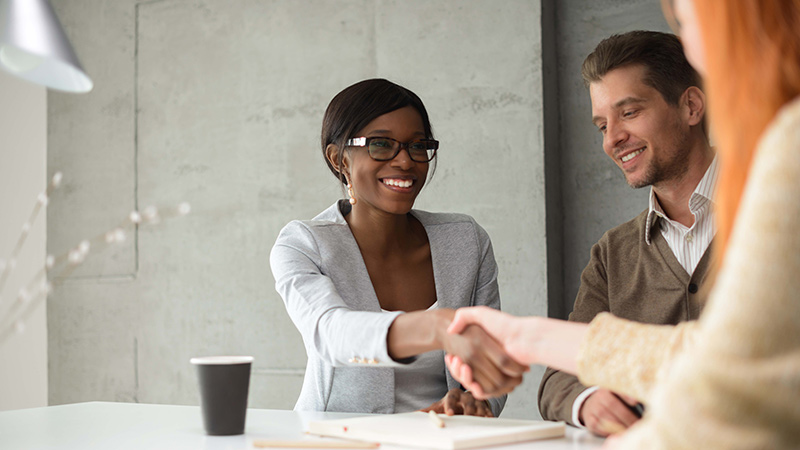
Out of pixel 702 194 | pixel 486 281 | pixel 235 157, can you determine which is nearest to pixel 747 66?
pixel 702 194

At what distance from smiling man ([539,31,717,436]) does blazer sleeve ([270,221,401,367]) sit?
2.28 ft

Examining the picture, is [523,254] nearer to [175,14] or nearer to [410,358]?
[410,358]

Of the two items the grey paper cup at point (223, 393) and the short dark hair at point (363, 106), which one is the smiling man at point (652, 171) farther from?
the grey paper cup at point (223, 393)

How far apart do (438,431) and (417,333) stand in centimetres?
29

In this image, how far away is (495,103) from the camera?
315cm

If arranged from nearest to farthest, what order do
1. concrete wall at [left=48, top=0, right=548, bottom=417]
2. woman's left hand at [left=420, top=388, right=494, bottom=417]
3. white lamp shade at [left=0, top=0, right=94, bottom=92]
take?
white lamp shade at [left=0, top=0, right=94, bottom=92] < woman's left hand at [left=420, top=388, right=494, bottom=417] < concrete wall at [left=48, top=0, right=548, bottom=417]

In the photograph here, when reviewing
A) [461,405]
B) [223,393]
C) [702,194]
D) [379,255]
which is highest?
[702,194]

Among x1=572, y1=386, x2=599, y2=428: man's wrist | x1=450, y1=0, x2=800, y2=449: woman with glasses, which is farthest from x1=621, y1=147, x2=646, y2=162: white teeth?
x1=450, y1=0, x2=800, y2=449: woman with glasses

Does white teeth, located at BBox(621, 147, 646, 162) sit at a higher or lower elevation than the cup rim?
higher

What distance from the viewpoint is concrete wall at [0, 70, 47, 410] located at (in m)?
4.15

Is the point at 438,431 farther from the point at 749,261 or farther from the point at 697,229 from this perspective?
the point at 697,229

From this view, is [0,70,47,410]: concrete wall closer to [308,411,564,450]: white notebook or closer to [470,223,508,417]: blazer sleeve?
[470,223,508,417]: blazer sleeve

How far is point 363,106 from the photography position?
82.6 inches

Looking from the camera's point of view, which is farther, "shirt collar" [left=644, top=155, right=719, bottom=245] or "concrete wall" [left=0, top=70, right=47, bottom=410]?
"concrete wall" [left=0, top=70, right=47, bottom=410]
